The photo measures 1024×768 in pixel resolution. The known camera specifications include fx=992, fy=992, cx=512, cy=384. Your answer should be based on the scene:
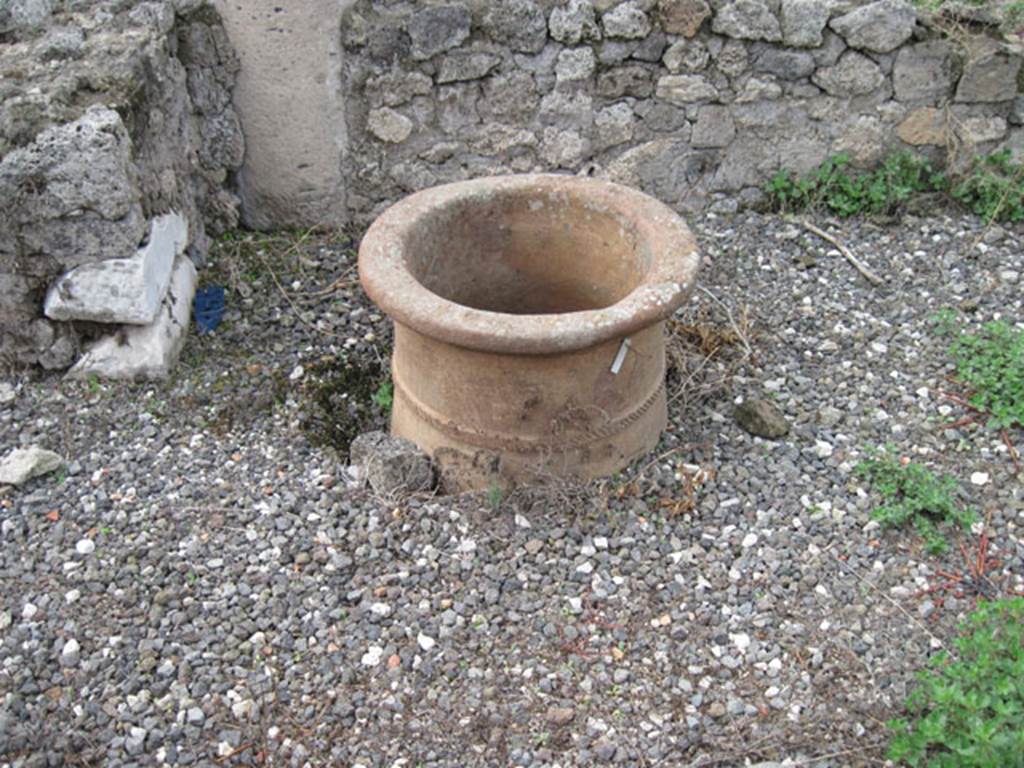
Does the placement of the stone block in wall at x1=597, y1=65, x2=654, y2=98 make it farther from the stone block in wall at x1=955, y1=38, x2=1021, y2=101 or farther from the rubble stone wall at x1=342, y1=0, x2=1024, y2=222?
the stone block in wall at x1=955, y1=38, x2=1021, y2=101

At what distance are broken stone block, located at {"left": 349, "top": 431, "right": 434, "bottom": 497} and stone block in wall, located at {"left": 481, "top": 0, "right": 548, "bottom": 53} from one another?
6.15ft

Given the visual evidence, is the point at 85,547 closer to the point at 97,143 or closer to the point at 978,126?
the point at 97,143

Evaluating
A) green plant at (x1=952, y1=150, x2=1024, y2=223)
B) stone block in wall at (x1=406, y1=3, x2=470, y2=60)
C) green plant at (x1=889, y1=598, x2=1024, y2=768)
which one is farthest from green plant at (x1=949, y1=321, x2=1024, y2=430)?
stone block in wall at (x1=406, y1=3, x2=470, y2=60)

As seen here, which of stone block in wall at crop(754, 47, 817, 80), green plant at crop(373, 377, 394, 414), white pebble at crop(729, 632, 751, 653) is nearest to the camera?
white pebble at crop(729, 632, 751, 653)

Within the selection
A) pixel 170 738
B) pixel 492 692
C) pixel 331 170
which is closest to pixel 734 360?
pixel 492 692

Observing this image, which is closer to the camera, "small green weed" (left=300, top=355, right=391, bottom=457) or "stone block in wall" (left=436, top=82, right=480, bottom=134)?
"small green weed" (left=300, top=355, right=391, bottom=457)

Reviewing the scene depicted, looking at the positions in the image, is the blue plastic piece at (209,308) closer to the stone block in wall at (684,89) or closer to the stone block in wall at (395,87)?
the stone block in wall at (395,87)

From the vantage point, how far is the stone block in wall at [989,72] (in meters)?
4.23

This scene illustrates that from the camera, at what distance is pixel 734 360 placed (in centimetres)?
368

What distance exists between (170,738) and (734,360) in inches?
A: 89.8

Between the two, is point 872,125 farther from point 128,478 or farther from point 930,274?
point 128,478

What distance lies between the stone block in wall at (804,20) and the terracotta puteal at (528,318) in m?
1.39

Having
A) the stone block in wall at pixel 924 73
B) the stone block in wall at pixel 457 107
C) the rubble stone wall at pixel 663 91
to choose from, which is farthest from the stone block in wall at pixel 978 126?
the stone block in wall at pixel 457 107

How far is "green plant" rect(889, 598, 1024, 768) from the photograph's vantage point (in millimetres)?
2166
